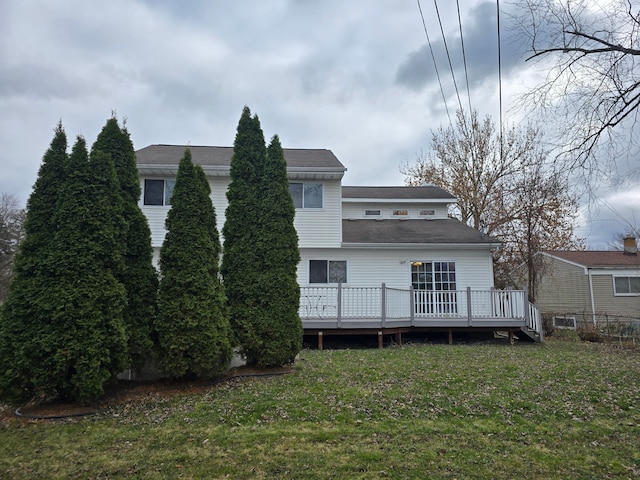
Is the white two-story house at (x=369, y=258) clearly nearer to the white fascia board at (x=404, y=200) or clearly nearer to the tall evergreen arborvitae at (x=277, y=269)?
the white fascia board at (x=404, y=200)

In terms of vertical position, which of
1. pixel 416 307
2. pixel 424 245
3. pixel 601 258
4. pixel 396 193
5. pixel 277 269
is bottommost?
pixel 416 307

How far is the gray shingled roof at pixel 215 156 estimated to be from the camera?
1326cm

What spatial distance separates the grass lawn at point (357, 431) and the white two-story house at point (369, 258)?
4.50 meters

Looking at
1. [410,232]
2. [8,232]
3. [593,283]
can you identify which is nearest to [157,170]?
[410,232]

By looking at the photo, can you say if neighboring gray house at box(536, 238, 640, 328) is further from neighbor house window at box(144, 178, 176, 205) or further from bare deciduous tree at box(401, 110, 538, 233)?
neighbor house window at box(144, 178, 176, 205)

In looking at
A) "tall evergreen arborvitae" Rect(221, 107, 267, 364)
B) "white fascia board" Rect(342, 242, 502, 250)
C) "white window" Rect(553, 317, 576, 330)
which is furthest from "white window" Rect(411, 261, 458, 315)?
"white window" Rect(553, 317, 576, 330)

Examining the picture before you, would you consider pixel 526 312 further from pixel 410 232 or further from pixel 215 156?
pixel 215 156

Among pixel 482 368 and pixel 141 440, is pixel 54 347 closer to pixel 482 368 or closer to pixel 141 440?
pixel 141 440

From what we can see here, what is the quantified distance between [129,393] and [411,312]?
25.7ft

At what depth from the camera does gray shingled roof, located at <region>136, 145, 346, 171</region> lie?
1326 cm

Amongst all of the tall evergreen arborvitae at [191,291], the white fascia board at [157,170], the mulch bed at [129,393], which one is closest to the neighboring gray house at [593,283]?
the white fascia board at [157,170]

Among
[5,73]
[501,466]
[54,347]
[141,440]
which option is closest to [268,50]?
[5,73]

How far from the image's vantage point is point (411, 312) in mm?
11617

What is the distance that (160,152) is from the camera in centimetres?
1453
